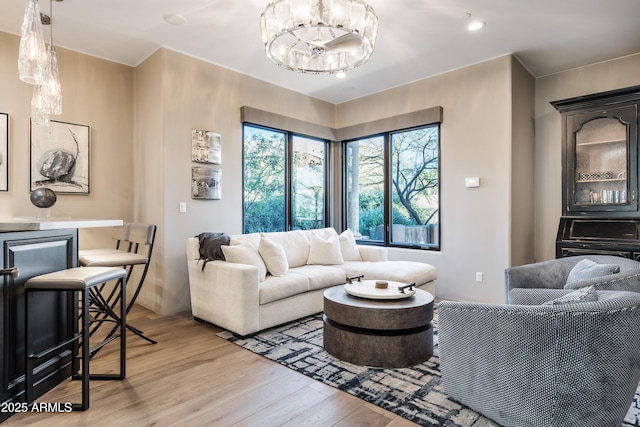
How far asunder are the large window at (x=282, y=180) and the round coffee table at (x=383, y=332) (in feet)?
8.11

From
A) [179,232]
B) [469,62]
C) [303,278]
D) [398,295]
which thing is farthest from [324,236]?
[469,62]

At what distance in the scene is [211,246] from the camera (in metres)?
3.54

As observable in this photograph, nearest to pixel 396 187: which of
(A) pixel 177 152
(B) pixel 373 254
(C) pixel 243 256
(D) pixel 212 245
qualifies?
(B) pixel 373 254

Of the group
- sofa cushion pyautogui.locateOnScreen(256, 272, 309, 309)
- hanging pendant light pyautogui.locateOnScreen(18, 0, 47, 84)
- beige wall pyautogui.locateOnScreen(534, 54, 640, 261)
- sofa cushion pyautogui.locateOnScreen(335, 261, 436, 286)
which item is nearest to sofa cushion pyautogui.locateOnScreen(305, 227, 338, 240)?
sofa cushion pyautogui.locateOnScreen(335, 261, 436, 286)

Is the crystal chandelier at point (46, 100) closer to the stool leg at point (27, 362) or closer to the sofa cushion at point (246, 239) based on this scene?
the stool leg at point (27, 362)

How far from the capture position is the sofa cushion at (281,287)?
322cm

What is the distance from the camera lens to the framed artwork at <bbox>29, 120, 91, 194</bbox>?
3.66m

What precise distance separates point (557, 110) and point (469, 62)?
1.21 metres

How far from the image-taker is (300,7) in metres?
2.32

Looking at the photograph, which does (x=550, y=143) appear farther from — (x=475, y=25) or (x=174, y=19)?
(x=174, y=19)

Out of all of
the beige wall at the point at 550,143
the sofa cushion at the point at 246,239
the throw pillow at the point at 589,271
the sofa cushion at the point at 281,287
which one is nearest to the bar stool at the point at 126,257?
the sofa cushion at the point at 246,239

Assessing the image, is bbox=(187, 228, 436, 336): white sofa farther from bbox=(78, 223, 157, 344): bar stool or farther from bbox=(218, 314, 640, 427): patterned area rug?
bbox=(78, 223, 157, 344): bar stool

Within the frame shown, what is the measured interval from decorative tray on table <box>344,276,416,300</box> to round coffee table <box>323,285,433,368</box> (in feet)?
0.15

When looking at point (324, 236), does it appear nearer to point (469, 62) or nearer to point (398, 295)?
point (398, 295)
